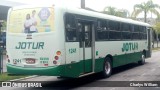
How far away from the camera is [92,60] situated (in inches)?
569

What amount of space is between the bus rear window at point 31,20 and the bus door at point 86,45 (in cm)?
161

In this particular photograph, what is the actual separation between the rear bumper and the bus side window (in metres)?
1.20

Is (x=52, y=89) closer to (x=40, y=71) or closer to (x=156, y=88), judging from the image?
(x=40, y=71)

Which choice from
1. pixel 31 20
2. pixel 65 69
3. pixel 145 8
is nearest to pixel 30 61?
pixel 65 69

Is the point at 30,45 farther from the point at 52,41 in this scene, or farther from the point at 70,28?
the point at 70,28

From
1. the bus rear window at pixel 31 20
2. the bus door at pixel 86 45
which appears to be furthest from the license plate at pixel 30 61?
the bus door at pixel 86 45

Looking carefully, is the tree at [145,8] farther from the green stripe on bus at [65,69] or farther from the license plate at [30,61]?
the license plate at [30,61]

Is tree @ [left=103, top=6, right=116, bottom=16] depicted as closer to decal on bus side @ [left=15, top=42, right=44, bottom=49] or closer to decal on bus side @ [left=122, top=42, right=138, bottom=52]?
decal on bus side @ [left=122, top=42, right=138, bottom=52]

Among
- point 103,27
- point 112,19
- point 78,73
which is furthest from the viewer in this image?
point 112,19

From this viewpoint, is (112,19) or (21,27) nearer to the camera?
(21,27)

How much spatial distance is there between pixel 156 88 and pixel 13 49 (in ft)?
17.8

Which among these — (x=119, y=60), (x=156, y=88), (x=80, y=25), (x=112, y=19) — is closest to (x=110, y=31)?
(x=112, y=19)

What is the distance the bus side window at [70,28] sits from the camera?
40.4 ft

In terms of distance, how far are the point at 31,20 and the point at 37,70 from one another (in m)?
1.84
